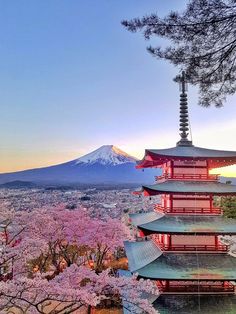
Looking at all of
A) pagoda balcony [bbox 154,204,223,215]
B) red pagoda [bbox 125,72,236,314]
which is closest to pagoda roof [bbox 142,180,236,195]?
red pagoda [bbox 125,72,236,314]

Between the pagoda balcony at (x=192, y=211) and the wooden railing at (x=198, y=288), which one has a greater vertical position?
the pagoda balcony at (x=192, y=211)

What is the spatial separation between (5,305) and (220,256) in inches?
252

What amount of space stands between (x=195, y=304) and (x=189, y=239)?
72.6 inches

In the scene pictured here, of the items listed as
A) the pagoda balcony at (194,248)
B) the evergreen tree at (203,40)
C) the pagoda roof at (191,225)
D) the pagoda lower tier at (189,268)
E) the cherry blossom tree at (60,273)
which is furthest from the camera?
the pagoda balcony at (194,248)

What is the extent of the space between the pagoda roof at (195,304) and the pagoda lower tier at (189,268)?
212 millimetres

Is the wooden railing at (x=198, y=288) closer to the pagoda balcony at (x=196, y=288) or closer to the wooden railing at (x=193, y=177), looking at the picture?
the pagoda balcony at (x=196, y=288)

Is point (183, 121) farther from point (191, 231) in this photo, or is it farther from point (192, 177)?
point (191, 231)

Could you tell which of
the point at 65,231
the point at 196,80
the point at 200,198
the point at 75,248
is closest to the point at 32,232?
the point at 65,231

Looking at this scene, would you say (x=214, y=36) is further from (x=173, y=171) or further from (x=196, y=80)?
(x=173, y=171)

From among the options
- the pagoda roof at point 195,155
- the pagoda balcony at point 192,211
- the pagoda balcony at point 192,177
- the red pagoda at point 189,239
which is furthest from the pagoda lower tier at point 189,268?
the pagoda roof at point 195,155

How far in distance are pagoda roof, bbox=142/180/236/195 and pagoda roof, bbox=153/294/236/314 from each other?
9.26 ft

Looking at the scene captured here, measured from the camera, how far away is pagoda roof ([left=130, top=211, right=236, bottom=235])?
10523 millimetres

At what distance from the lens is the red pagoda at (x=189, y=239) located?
390 inches

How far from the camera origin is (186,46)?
4992 mm
